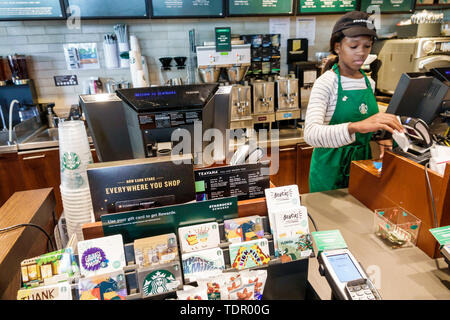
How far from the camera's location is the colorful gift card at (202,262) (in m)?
0.77

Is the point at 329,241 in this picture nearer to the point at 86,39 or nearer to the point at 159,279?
the point at 159,279

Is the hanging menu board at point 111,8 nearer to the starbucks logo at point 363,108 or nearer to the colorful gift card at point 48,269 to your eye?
the starbucks logo at point 363,108

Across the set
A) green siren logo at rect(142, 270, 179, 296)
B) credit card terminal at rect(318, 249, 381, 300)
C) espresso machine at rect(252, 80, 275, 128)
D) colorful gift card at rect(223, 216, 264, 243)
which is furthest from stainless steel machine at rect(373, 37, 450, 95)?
green siren logo at rect(142, 270, 179, 296)

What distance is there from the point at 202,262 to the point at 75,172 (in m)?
0.56

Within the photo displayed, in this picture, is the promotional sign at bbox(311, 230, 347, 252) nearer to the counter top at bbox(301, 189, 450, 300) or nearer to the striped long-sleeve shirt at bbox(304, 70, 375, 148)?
the counter top at bbox(301, 189, 450, 300)

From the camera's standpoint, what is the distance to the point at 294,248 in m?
0.85

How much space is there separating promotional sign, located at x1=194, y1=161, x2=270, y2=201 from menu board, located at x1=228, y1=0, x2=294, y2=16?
9.31 ft

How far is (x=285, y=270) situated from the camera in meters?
0.89

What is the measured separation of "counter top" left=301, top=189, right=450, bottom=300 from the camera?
1000 millimetres

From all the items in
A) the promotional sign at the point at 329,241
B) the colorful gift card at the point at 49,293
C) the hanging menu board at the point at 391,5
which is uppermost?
the hanging menu board at the point at 391,5

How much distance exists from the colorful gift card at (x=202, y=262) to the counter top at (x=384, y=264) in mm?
385

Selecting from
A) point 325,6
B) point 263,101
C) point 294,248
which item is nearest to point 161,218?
point 294,248

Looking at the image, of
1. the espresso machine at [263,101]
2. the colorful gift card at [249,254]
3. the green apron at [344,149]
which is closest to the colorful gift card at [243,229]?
the colorful gift card at [249,254]
